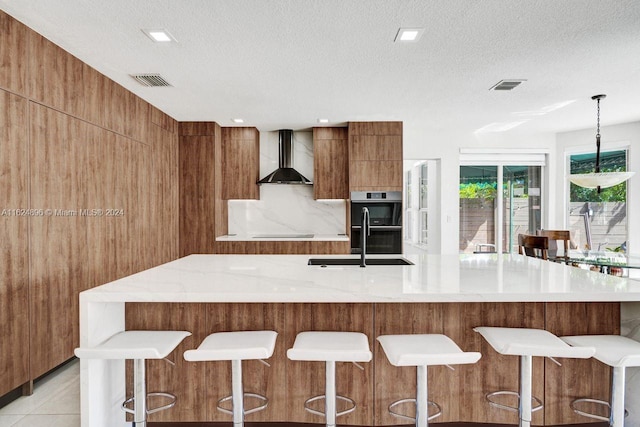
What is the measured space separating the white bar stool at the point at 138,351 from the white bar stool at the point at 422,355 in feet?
3.24

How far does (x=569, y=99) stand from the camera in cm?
434

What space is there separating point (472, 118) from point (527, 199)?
2.27 meters

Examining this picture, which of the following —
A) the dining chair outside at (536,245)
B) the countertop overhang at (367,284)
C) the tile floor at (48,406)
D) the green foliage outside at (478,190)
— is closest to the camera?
the countertop overhang at (367,284)

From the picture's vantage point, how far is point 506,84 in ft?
12.4

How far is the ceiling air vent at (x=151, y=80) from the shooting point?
354cm

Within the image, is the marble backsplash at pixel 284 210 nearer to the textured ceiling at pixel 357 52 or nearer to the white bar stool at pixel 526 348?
the textured ceiling at pixel 357 52

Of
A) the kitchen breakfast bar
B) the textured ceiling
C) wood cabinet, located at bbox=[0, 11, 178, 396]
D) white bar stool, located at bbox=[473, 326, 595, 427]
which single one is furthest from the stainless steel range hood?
white bar stool, located at bbox=[473, 326, 595, 427]

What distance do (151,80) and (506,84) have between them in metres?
3.35

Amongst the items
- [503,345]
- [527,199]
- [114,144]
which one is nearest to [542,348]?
[503,345]

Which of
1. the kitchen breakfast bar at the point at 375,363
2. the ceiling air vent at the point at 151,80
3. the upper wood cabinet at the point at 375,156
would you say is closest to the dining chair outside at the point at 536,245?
the upper wood cabinet at the point at 375,156

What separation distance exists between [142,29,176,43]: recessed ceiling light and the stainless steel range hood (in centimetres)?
293

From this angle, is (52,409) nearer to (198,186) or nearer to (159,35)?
(159,35)

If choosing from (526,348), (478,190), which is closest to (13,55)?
(526,348)

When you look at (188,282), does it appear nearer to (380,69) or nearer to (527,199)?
(380,69)
